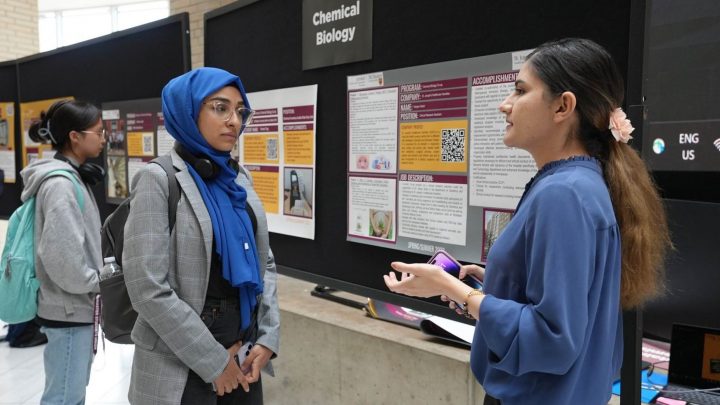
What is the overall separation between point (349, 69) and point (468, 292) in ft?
5.01

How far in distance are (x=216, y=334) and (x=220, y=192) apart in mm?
449

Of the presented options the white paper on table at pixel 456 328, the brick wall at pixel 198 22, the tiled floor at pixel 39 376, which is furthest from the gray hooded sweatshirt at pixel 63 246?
the brick wall at pixel 198 22

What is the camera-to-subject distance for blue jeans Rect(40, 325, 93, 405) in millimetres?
2377

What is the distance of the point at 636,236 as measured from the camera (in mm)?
1105

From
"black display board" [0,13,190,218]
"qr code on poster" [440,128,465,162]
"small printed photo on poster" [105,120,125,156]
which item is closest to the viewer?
"qr code on poster" [440,128,465,162]

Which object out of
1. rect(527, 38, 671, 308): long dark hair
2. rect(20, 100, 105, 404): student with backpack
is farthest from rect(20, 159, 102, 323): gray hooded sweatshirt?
rect(527, 38, 671, 308): long dark hair

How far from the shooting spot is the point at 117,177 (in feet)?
13.8

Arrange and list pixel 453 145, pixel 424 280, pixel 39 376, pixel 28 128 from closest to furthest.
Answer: pixel 424 280
pixel 453 145
pixel 39 376
pixel 28 128

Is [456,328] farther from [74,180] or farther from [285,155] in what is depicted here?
[74,180]

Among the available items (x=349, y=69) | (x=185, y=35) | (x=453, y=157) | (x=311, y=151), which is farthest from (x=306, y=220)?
(x=185, y=35)

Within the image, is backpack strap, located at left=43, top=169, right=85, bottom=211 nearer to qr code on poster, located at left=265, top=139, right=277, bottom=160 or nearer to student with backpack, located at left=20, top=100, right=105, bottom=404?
student with backpack, located at left=20, top=100, right=105, bottom=404

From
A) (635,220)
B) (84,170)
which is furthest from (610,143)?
(84,170)

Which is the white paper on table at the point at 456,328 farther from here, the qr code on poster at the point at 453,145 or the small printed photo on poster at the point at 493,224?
the qr code on poster at the point at 453,145

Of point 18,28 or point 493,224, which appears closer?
point 493,224
